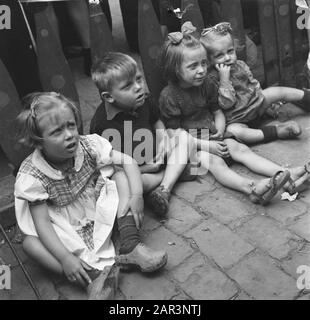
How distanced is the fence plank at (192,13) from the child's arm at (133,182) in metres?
1.22

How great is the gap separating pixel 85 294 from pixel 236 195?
1102 mm

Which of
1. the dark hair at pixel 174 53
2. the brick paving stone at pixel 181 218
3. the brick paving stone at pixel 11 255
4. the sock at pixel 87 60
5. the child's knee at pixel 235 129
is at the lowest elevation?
the brick paving stone at pixel 181 218

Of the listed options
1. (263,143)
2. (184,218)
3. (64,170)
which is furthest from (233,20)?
(64,170)

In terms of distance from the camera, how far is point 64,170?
2.42 metres

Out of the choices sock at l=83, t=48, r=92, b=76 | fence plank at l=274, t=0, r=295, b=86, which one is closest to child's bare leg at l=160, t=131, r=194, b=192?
fence plank at l=274, t=0, r=295, b=86

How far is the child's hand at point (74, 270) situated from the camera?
2.23 metres

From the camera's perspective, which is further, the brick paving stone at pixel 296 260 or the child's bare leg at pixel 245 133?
the child's bare leg at pixel 245 133

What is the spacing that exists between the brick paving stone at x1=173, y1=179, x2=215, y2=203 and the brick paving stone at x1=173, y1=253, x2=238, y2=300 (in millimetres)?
536

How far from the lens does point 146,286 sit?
228 cm

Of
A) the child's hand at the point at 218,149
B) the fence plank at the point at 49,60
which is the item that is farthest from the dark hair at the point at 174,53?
the fence plank at the point at 49,60

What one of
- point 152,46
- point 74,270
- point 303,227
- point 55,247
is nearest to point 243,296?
point 303,227

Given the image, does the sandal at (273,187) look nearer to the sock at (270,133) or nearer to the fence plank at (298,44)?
the sock at (270,133)

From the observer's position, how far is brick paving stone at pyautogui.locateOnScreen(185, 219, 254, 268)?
93.7 inches
